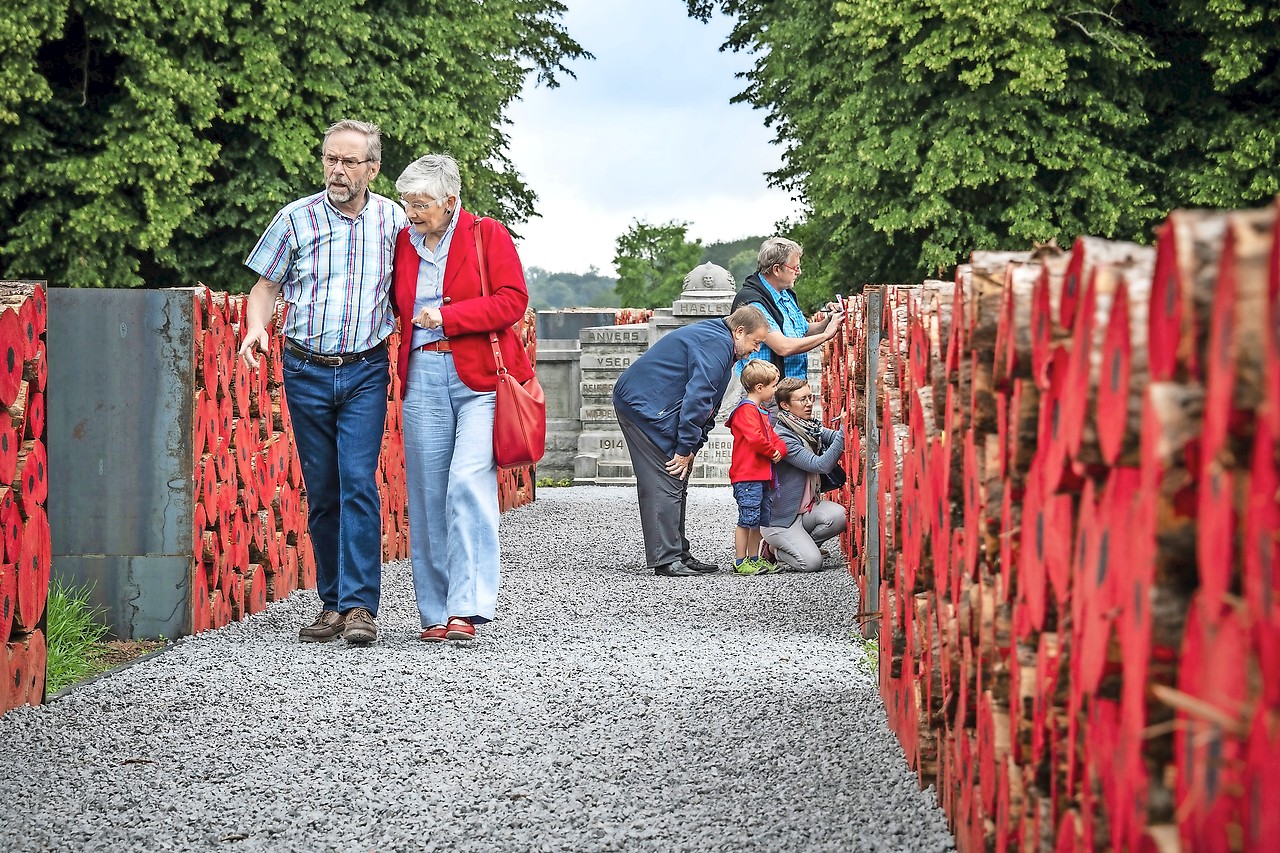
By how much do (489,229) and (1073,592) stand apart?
4.49m

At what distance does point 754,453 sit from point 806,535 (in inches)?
24.3

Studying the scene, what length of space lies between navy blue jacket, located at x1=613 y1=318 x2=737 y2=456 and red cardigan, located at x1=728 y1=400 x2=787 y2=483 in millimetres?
165

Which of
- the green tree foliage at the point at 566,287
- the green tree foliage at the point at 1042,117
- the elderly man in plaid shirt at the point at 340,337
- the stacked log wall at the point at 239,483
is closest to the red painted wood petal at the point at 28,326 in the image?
the elderly man in plaid shirt at the point at 340,337

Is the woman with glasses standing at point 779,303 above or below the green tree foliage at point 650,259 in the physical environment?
below

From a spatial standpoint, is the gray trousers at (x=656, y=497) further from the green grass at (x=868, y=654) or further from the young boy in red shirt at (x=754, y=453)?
the green grass at (x=868, y=654)

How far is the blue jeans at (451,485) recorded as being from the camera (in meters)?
6.12

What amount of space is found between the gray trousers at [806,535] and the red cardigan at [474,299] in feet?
9.58

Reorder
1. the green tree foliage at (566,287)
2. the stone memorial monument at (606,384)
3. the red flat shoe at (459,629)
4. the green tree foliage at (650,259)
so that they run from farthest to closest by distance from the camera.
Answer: the green tree foliage at (566,287), the green tree foliage at (650,259), the stone memorial monument at (606,384), the red flat shoe at (459,629)

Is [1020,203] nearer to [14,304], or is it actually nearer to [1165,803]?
[14,304]

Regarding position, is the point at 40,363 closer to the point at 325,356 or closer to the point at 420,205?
the point at 325,356

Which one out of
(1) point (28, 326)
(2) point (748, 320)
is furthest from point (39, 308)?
(2) point (748, 320)

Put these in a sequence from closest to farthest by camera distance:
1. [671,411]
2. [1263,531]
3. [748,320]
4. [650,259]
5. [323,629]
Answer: [1263,531], [323,629], [748,320], [671,411], [650,259]

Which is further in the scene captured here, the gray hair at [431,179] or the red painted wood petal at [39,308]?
the gray hair at [431,179]

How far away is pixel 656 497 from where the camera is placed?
28.7 feet
